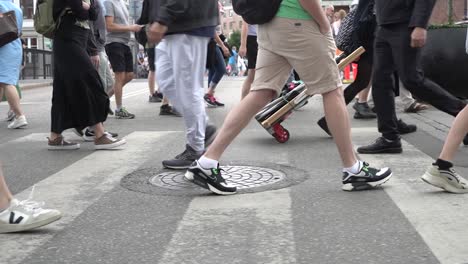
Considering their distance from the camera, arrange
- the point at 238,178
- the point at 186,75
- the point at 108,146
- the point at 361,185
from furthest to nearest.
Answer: the point at 108,146 → the point at 186,75 → the point at 238,178 → the point at 361,185

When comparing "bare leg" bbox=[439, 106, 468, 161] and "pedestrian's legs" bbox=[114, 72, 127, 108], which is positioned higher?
"bare leg" bbox=[439, 106, 468, 161]

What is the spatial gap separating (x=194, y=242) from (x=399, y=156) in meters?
2.63

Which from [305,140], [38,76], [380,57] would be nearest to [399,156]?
[380,57]

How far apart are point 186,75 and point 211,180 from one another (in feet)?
3.49

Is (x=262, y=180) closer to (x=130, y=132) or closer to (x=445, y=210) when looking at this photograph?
(x=445, y=210)

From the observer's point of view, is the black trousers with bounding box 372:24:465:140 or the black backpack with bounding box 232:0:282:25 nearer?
the black backpack with bounding box 232:0:282:25

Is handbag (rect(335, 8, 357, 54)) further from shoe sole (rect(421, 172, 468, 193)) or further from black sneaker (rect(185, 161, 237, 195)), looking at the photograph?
black sneaker (rect(185, 161, 237, 195))

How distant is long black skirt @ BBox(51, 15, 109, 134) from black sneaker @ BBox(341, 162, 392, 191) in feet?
8.74

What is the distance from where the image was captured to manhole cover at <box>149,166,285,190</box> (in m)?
4.11

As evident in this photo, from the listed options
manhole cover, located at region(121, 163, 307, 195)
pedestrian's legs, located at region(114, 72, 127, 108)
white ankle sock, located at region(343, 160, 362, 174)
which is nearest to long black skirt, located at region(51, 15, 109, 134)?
manhole cover, located at region(121, 163, 307, 195)

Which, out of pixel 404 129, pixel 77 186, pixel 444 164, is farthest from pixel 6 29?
pixel 404 129

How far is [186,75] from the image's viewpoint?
14.9 feet

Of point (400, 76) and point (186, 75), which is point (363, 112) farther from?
point (186, 75)

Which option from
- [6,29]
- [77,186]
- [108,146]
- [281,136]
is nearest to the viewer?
[6,29]
